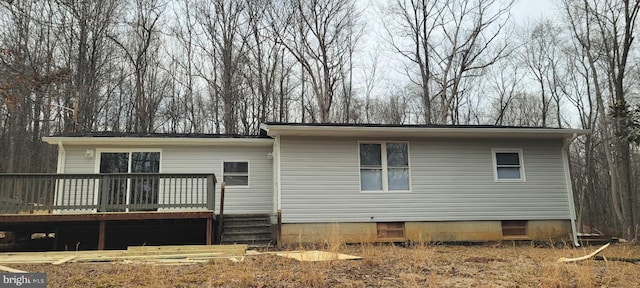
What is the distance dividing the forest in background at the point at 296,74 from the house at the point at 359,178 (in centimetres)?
837

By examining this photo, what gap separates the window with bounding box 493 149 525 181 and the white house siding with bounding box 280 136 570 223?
0.13 m

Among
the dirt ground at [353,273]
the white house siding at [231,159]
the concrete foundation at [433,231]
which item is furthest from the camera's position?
the white house siding at [231,159]

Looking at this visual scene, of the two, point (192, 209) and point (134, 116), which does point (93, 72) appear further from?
point (192, 209)

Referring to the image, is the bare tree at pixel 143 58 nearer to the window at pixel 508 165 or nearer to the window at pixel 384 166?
the window at pixel 384 166

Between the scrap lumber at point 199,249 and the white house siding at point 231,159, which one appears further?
the white house siding at point 231,159

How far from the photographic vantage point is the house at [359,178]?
10.4m

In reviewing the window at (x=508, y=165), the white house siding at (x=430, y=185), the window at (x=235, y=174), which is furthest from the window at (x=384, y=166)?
the window at (x=235, y=174)

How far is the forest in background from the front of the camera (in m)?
18.6

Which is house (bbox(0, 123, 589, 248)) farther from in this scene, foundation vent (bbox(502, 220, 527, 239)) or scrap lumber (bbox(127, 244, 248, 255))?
scrap lumber (bbox(127, 244, 248, 255))

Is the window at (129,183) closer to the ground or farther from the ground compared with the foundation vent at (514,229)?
farther from the ground

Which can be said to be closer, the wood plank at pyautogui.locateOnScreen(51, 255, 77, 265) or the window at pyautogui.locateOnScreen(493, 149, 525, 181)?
the wood plank at pyautogui.locateOnScreen(51, 255, 77, 265)

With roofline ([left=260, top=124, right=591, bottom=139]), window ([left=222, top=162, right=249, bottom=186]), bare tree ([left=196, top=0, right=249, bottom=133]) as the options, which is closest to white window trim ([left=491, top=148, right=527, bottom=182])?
roofline ([left=260, top=124, right=591, bottom=139])

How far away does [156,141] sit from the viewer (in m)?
11.1

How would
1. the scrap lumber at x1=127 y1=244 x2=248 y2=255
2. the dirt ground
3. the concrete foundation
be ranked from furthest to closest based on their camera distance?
the concrete foundation
the scrap lumber at x1=127 y1=244 x2=248 y2=255
the dirt ground
